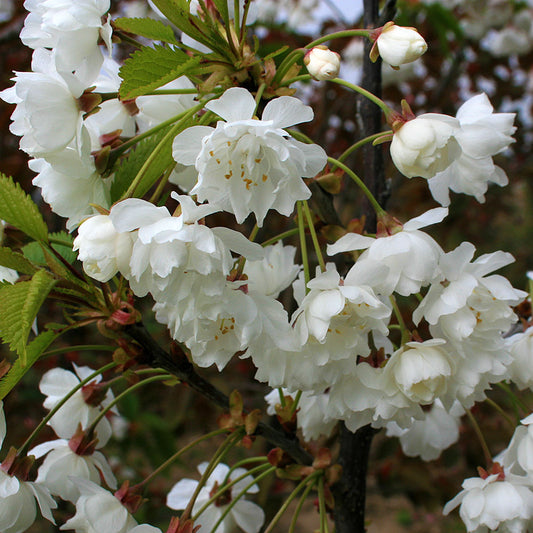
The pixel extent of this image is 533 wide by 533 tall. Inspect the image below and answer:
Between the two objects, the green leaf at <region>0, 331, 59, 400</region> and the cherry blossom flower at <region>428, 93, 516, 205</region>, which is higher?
the cherry blossom flower at <region>428, 93, 516, 205</region>

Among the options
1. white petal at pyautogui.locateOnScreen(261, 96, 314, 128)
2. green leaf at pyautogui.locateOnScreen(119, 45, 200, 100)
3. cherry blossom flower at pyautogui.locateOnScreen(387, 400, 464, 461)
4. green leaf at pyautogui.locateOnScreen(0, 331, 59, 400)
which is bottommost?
cherry blossom flower at pyautogui.locateOnScreen(387, 400, 464, 461)

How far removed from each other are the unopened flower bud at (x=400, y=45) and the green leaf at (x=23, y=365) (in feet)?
2.45

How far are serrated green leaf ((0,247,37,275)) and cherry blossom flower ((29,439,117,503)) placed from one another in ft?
1.55

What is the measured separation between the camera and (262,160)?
3.16 ft

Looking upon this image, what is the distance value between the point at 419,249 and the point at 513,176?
3906 millimetres

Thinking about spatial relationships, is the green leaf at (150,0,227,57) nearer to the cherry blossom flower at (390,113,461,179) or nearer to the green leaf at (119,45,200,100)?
the green leaf at (119,45,200,100)

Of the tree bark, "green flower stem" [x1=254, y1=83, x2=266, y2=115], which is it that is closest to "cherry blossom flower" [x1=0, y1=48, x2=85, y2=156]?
"green flower stem" [x1=254, y1=83, x2=266, y2=115]

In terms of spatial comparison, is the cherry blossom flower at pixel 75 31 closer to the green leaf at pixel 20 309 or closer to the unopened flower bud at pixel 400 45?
the green leaf at pixel 20 309

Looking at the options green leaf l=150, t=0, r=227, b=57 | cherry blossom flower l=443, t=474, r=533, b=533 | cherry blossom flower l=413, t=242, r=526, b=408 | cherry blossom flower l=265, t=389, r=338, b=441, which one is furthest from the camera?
cherry blossom flower l=265, t=389, r=338, b=441

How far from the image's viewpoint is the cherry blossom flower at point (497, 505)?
1.13 metres

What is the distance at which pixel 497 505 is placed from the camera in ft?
3.74

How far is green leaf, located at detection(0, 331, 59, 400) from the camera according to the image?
0.92 meters

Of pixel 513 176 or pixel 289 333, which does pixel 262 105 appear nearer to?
pixel 289 333

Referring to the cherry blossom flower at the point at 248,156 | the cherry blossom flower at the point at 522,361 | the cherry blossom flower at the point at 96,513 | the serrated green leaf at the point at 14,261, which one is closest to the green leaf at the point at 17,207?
the serrated green leaf at the point at 14,261
